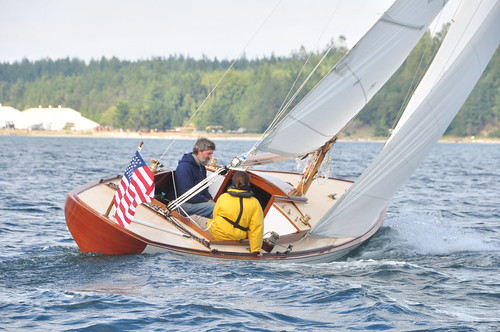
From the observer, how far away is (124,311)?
789cm

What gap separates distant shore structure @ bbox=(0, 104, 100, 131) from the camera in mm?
155125

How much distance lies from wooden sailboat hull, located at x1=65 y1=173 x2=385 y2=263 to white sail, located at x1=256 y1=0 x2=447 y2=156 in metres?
1.21

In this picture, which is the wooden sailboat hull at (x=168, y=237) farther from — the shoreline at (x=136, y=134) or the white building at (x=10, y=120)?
the white building at (x=10, y=120)

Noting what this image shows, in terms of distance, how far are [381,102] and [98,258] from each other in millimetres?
123835

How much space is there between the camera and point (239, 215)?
10117mm

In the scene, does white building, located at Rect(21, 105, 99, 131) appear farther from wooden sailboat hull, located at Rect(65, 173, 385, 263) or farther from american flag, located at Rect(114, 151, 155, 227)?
american flag, located at Rect(114, 151, 155, 227)

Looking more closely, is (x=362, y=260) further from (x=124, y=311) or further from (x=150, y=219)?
(x=124, y=311)

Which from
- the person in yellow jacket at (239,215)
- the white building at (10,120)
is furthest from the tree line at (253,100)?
the person in yellow jacket at (239,215)

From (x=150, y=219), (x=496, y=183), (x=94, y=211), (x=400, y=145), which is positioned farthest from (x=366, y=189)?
(x=496, y=183)

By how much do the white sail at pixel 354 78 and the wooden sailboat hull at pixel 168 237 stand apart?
121cm

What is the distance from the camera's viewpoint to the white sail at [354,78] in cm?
1093

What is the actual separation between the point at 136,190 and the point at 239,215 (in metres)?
1.51

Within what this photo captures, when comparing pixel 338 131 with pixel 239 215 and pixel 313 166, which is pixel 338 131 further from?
pixel 239 215

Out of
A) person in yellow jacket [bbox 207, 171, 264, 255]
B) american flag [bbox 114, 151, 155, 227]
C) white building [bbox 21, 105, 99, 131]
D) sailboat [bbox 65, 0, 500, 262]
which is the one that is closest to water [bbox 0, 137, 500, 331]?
sailboat [bbox 65, 0, 500, 262]
